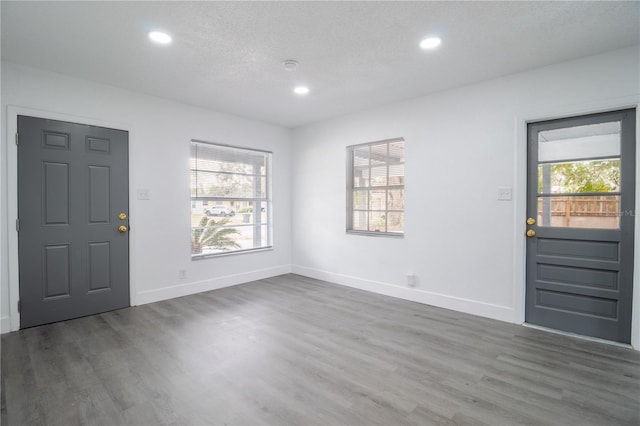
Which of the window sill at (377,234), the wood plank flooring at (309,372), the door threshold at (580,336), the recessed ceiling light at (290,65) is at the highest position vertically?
the recessed ceiling light at (290,65)

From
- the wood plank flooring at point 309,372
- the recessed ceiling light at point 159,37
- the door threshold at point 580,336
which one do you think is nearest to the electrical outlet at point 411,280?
the wood plank flooring at point 309,372

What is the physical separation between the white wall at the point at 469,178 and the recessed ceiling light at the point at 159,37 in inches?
109

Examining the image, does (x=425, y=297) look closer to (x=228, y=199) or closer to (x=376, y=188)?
(x=376, y=188)

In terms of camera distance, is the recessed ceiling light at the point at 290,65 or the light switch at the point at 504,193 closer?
the recessed ceiling light at the point at 290,65

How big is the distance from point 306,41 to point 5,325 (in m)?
3.91

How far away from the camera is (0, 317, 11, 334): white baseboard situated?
3.07 metres

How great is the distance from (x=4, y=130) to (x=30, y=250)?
120 centimetres

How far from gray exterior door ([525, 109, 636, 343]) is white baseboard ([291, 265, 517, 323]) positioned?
0.93ft

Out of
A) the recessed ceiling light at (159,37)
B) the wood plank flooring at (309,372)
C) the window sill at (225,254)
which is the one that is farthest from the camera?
the window sill at (225,254)

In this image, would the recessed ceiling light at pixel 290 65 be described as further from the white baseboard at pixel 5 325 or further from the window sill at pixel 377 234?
the white baseboard at pixel 5 325

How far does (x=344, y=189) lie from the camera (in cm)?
496

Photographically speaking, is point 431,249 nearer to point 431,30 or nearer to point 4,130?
point 431,30

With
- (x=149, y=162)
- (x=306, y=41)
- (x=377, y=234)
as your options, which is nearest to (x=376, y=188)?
(x=377, y=234)

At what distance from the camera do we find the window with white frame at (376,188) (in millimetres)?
4426
